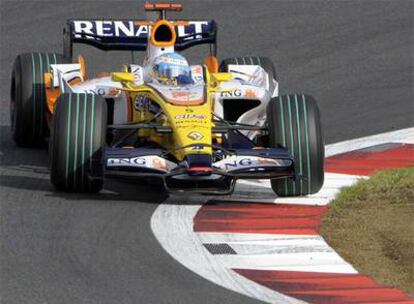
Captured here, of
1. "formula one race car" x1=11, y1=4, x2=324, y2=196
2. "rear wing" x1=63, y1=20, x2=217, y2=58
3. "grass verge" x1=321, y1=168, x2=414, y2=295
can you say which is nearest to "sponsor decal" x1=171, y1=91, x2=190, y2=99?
"formula one race car" x1=11, y1=4, x2=324, y2=196

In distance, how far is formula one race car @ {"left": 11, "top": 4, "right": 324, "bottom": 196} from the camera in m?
12.5

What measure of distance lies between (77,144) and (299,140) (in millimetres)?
1863

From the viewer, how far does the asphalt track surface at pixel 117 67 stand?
10180mm

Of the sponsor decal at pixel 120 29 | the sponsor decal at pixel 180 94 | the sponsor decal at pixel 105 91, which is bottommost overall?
the sponsor decal at pixel 105 91

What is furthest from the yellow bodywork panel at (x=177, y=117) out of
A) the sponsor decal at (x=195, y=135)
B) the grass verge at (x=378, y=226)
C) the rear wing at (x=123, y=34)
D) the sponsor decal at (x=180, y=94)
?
the rear wing at (x=123, y=34)

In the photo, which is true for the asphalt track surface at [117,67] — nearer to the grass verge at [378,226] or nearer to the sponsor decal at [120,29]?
the grass verge at [378,226]

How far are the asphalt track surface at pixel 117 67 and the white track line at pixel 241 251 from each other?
0.12m

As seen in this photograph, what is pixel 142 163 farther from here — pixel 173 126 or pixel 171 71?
pixel 171 71

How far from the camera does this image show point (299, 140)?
12.9 m

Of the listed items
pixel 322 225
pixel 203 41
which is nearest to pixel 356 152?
pixel 203 41

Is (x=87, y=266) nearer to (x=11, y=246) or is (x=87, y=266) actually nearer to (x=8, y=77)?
(x=11, y=246)

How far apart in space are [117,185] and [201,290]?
3783mm

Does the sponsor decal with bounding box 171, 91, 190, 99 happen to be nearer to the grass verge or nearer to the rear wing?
the grass verge

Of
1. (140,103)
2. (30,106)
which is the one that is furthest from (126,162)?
(30,106)
